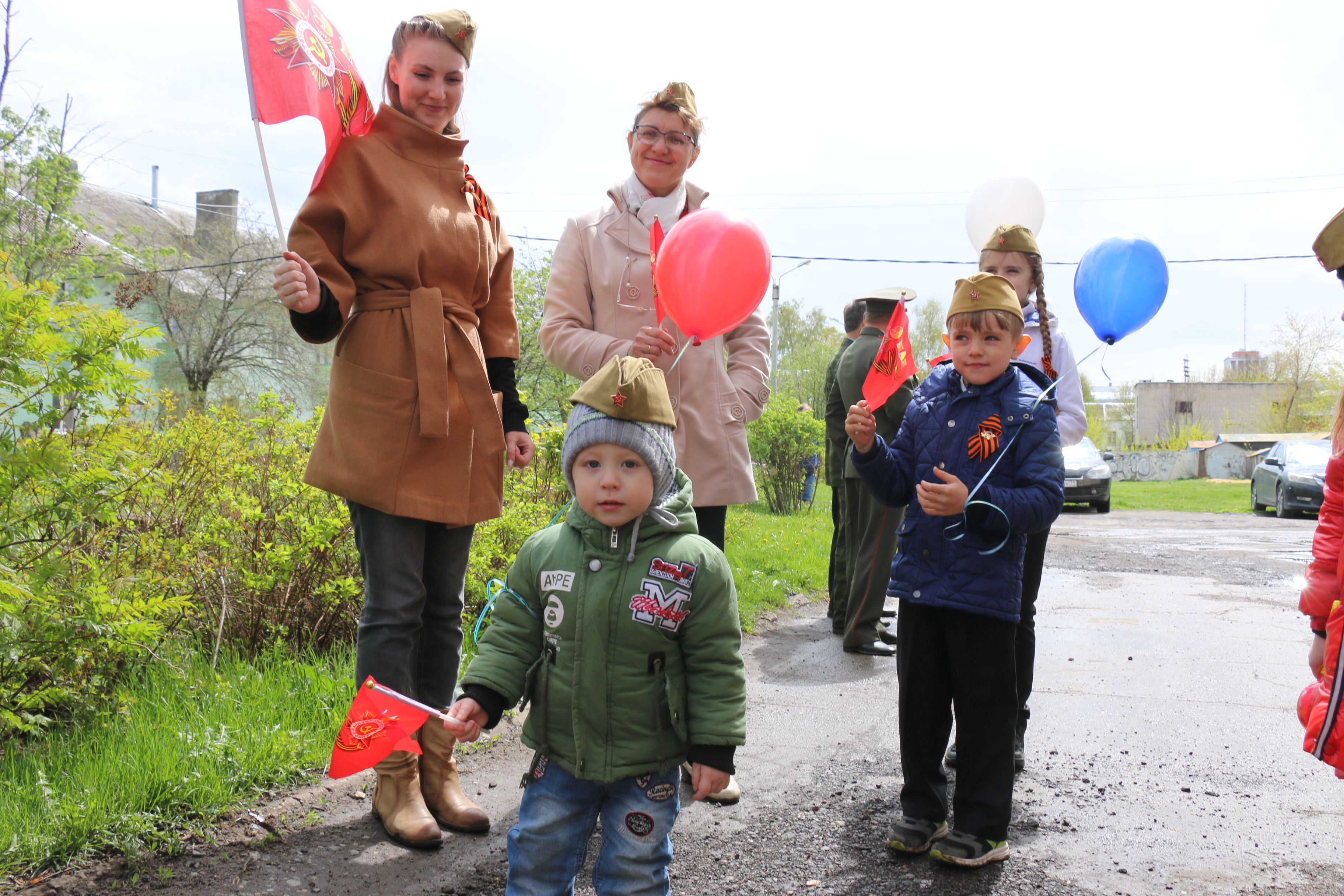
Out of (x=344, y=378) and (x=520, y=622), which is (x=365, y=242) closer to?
(x=344, y=378)

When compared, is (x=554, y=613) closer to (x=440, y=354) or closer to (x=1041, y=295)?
(x=440, y=354)

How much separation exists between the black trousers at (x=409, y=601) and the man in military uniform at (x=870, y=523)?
308 cm

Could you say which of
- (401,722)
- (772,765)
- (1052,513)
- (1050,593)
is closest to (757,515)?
(1050,593)

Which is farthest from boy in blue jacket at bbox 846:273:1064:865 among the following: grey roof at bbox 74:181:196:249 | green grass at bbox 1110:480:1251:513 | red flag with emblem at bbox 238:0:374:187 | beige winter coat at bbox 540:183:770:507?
grey roof at bbox 74:181:196:249

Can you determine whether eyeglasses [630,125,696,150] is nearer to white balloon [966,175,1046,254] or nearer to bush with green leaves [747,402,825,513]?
white balloon [966,175,1046,254]

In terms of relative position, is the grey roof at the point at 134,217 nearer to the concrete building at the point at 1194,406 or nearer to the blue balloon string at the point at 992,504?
the blue balloon string at the point at 992,504

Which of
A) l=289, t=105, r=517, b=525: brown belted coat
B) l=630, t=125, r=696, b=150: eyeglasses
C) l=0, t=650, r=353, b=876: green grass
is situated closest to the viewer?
l=0, t=650, r=353, b=876: green grass

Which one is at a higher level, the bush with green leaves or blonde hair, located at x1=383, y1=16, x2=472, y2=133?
blonde hair, located at x1=383, y1=16, x2=472, y2=133

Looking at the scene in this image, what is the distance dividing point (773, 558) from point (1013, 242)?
5526 millimetres

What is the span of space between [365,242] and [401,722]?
1.44m

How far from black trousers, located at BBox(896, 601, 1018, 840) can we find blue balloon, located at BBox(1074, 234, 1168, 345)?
1.54m

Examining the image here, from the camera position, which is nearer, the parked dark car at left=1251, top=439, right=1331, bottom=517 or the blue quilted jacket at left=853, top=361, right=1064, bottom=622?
the blue quilted jacket at left=853, top=361, right=1064, bottom=622

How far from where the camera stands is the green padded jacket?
6.93ft

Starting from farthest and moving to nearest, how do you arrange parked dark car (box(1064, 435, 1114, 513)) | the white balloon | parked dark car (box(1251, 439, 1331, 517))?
1. parked dark car (box(1064, 435, 1114, 513))
2. parked dark car (box(1251, 439, 1331, 517))
3. the white balloon
